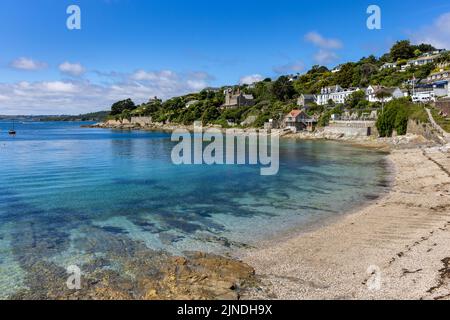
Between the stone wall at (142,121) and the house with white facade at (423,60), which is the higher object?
the house with white facade at (423,60)

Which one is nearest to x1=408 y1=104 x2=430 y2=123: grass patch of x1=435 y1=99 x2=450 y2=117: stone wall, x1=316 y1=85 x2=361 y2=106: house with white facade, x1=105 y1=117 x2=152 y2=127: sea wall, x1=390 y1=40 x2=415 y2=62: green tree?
x1=435 y1=99 x2=450 y2=117: stone wall

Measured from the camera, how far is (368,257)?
10648 mm

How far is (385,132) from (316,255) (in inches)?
1897

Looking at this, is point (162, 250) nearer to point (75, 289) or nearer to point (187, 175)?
point (75, 289)

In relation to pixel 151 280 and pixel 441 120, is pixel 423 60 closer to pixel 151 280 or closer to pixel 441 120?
pixel 441 120

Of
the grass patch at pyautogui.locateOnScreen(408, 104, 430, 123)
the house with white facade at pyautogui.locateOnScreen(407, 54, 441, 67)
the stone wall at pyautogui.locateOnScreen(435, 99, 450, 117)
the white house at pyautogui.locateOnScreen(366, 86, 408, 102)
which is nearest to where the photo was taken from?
the grass patch at pyautogui.locateOnScreen(408, 104, 430, 123)

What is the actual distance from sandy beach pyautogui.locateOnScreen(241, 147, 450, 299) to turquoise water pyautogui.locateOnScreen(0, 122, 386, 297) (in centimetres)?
150

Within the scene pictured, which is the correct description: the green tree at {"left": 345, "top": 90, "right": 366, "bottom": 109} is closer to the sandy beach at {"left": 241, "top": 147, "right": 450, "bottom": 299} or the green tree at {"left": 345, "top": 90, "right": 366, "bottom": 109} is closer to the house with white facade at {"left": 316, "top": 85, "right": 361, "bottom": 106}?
the house with white facade at {"left": 316, "top": 85, "right": 361, "bottom": 106}

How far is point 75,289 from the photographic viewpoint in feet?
28.9

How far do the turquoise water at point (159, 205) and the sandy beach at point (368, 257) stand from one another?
1.50 metres

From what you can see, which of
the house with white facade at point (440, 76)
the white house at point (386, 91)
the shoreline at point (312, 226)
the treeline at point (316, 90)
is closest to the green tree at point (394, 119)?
the treeline at point (316, 90)

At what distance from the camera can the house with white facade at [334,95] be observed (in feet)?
285

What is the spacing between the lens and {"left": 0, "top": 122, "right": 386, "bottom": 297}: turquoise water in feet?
40.0

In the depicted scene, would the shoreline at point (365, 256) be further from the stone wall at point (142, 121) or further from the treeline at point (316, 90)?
the stone wall at point (142, 121)
